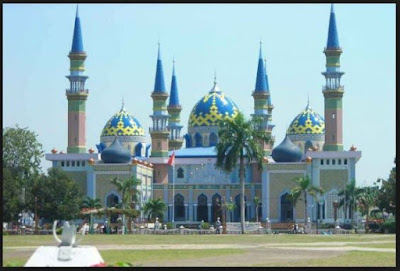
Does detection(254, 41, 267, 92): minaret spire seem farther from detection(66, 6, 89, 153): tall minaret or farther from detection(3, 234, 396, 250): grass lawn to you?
detection(3, 234, 396, 250): grass lawn

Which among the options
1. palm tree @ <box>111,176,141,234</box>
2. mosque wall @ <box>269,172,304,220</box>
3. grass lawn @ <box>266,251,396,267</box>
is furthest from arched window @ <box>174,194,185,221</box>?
grass lawn @ <box>266,251,396,267</box>

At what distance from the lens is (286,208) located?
104 metres

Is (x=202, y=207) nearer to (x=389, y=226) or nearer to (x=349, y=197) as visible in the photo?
(x=349, y=197)

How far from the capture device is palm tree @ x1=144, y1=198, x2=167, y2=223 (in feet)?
333

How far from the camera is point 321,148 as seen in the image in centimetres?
11456

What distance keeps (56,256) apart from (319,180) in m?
82.1

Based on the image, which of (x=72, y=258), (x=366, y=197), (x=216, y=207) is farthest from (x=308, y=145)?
(x=72, y=258)

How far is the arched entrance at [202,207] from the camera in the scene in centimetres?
10862

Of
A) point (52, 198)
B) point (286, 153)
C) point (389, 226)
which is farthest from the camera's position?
point (286, 153)

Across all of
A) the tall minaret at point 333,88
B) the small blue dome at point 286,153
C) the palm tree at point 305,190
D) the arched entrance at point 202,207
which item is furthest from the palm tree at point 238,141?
the arched entrance at point 202,207

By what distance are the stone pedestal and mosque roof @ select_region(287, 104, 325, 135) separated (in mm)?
95267

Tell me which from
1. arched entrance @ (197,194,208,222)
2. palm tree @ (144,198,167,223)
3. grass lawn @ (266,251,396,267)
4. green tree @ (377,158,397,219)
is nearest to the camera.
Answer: grass lawn @ (266,251,396,267)

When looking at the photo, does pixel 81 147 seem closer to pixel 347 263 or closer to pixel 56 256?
pixel 347 263

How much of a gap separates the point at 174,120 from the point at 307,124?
14405 millimetres
